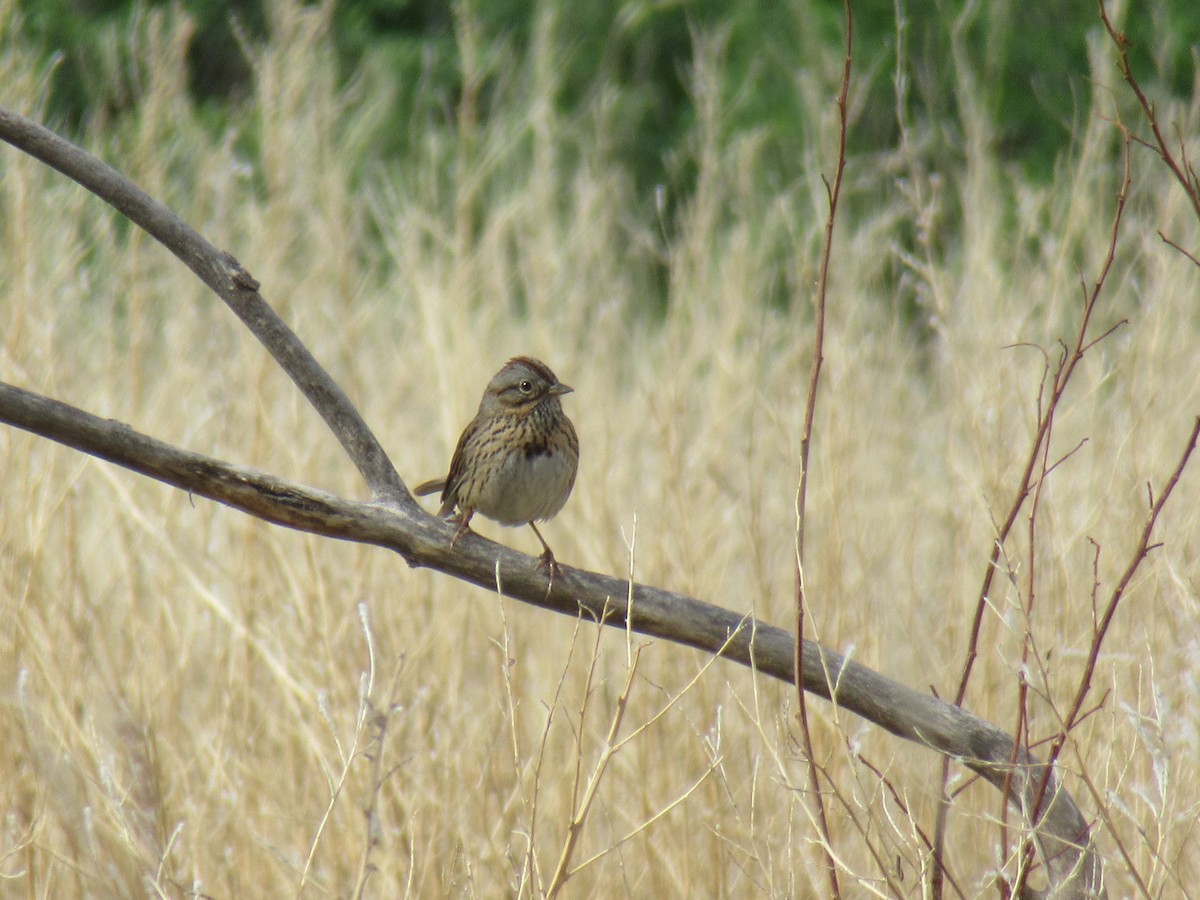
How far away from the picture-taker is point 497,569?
1.78 m

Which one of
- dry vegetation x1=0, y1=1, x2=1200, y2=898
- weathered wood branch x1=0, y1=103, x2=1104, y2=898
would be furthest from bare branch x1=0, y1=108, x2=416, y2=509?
dry vegetation x1=0, y1=1, x2=1200, y2=898

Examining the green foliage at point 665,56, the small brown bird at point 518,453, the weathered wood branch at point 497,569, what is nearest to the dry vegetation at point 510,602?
the small brown bird at point 518,453

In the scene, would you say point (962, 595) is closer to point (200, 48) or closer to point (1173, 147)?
point (1173, 147)

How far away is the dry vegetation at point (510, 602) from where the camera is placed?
2838mm

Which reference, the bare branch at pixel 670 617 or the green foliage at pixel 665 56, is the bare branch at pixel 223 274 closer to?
the bare branch at pixel 670 617

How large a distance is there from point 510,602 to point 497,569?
1832 millimetres

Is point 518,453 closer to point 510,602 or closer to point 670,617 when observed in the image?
point 510,602

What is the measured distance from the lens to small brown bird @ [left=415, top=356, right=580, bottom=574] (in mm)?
3305

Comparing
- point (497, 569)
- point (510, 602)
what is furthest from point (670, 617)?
point (510, 602)

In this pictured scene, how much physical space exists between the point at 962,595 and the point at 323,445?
6.53 ft

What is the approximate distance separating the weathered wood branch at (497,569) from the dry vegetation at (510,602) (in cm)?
36

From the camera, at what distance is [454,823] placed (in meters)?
2.92

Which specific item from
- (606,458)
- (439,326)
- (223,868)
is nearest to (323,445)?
(439,326)

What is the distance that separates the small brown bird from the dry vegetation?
0.26m
